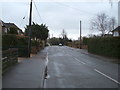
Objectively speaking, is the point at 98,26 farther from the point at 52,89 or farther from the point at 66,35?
the point at 52,89

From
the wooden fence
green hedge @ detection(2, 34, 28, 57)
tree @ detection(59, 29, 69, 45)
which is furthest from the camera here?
tree @ detection(59, 29, 69, 45)

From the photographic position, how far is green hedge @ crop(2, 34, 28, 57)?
27.4 meters

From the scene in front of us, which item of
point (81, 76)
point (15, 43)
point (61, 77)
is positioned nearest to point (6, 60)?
point (61, 77)

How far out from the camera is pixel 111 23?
74.1 meters

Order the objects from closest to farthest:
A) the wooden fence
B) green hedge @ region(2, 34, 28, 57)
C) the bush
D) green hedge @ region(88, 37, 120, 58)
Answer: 1. the wooden fence
2. green hedge @ region(88, 37, 120, 58)
3. green hedge @ region(2, 34, 28, 57)
4. the bush

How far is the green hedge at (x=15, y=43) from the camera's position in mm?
27391

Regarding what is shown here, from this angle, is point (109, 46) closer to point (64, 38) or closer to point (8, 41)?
point (8, 41)

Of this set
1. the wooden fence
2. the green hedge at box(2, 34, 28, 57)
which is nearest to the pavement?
the wooden fence

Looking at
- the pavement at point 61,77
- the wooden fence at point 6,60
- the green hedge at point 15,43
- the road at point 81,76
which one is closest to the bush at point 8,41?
the green hedge at point 15,43

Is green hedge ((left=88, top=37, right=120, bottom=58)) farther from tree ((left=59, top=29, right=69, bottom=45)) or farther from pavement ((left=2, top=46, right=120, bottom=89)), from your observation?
tree ((left=59, top=29, right=69, bottom=45))

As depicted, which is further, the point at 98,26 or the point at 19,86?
the point at 98,26

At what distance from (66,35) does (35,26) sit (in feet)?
244

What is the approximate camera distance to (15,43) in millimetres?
28781

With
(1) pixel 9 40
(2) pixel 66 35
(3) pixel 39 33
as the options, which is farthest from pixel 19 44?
(2) pixel 66 35
